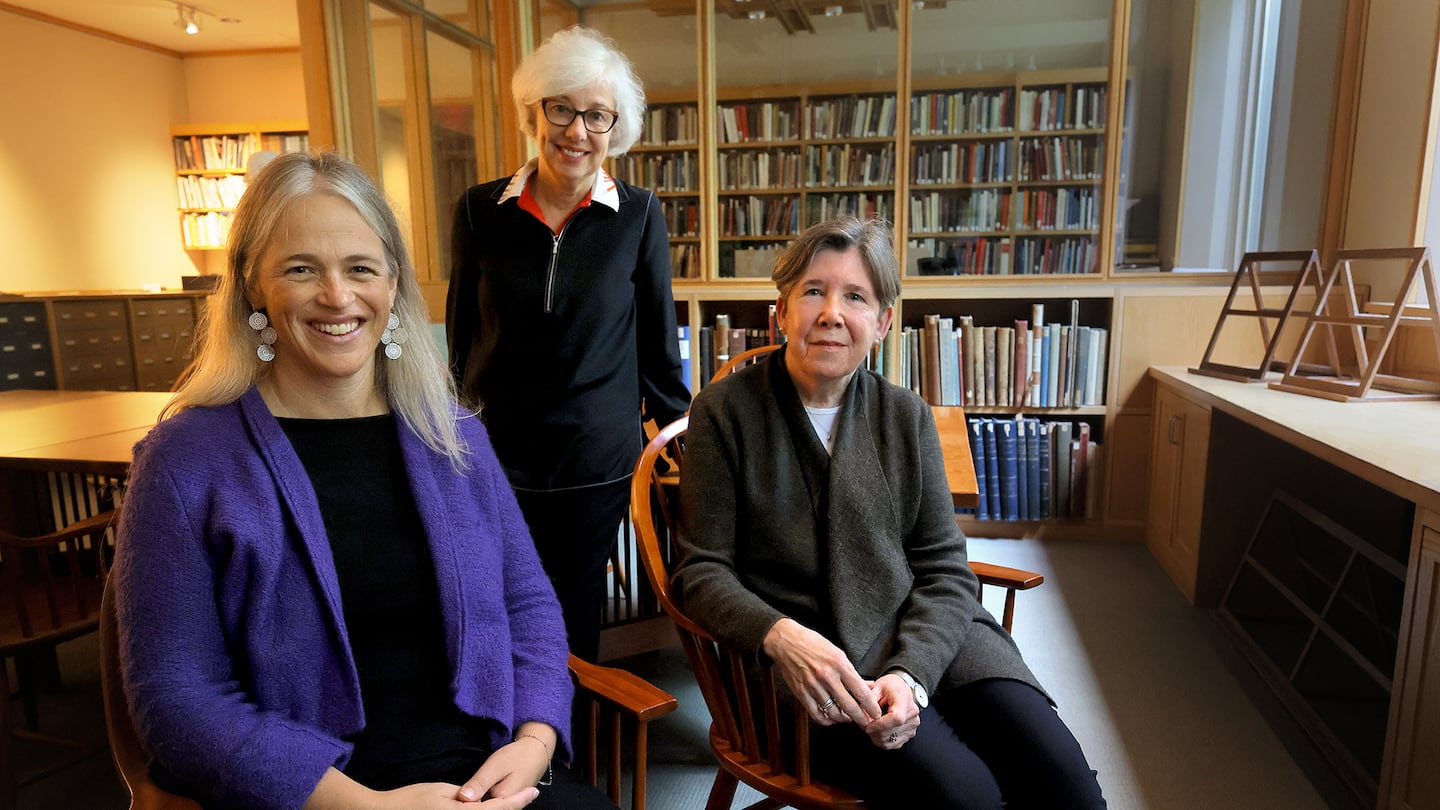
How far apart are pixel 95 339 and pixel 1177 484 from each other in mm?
6786

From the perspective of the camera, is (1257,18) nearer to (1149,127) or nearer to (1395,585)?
(1149,127)

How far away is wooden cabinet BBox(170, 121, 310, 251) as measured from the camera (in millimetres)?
7215

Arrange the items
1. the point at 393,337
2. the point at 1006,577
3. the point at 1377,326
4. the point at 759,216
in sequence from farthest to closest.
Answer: the point at 759,216, the point at 1377,326, the point at 1006,577, the point at 393,337

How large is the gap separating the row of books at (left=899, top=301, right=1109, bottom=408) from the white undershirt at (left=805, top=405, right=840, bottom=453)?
231cm

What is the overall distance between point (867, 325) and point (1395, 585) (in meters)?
2.27

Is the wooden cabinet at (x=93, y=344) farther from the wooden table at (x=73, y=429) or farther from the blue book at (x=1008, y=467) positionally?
the blue book at (x=1008, y=467)

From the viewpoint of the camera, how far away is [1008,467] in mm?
3611

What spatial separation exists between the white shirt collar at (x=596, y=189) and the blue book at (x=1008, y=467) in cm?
239

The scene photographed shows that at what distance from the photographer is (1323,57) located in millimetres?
3219

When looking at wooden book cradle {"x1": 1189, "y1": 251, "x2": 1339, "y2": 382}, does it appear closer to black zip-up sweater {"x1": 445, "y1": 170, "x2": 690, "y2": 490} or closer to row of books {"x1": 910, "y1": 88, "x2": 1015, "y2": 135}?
row of books {"x1": 910, "y1": 88, "x2": 1015, "y2": 135}

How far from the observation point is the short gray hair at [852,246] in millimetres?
1408

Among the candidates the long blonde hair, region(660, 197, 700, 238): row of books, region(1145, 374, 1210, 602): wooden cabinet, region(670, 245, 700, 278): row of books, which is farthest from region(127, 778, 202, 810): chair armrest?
region(660, 197, 700, 238): row of books

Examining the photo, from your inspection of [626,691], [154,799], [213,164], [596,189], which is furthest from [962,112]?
[213,164]

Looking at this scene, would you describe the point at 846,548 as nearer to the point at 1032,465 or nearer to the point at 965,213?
the point at 1032,465
